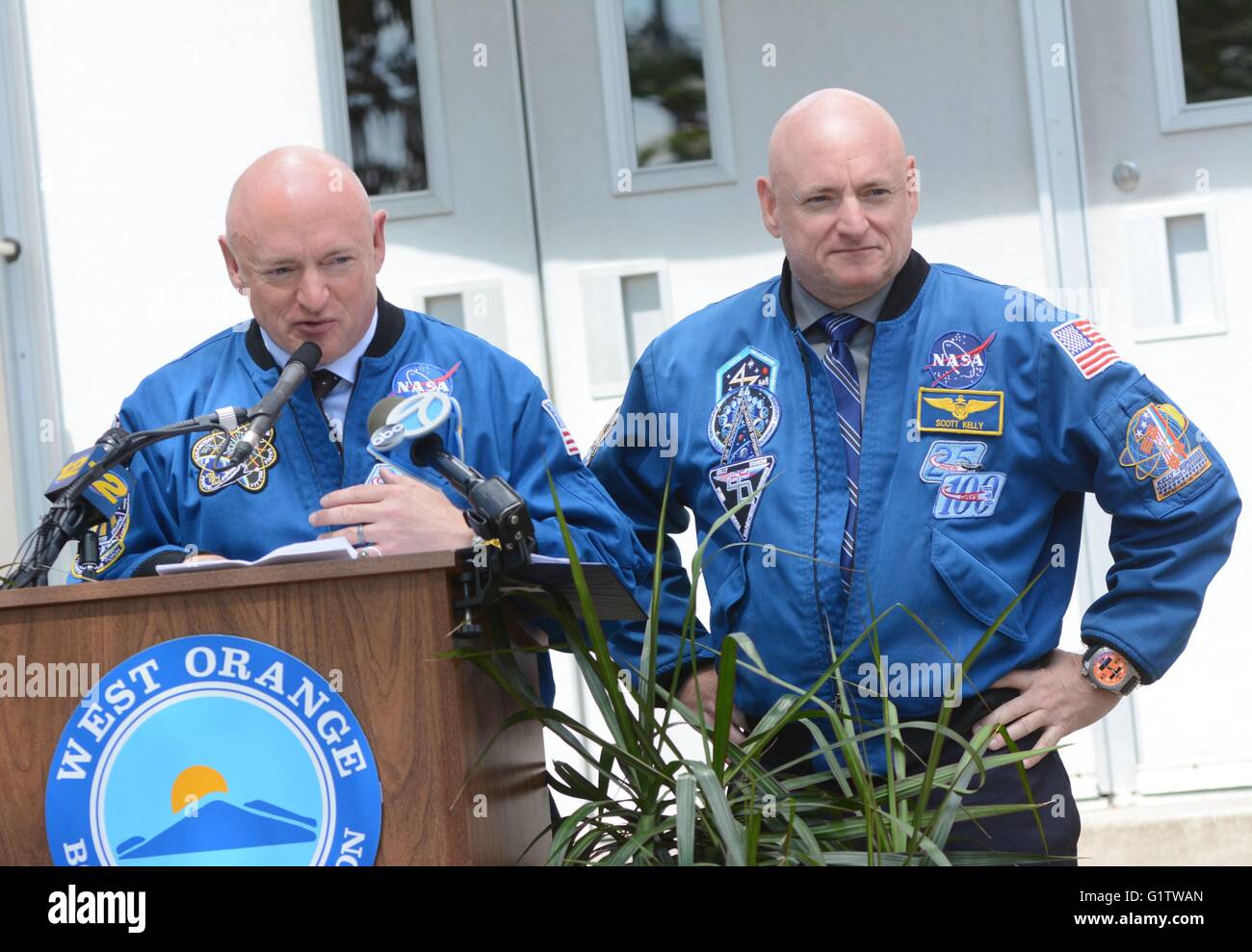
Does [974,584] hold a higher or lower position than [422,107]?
lower

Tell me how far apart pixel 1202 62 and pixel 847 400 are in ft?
6.22

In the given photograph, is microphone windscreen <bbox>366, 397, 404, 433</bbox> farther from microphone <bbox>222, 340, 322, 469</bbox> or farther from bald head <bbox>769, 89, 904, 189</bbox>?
bald head <bbox>769, 89, 904, 189</bbox>

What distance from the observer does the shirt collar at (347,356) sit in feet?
7.18

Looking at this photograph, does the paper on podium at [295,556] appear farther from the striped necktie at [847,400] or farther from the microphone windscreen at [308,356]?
the striped necktie at [847,400]

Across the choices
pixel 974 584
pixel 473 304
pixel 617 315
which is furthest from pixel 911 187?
pixel 473 304

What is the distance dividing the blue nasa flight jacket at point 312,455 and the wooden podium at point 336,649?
0.44 m

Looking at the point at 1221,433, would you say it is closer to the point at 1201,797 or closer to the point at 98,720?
the point at 1201,797

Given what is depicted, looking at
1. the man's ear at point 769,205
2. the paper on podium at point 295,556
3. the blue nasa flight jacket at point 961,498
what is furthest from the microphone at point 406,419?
the man's ear at point 769,205

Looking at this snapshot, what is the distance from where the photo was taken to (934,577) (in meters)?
2.12

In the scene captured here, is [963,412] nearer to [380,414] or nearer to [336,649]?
[380,414]

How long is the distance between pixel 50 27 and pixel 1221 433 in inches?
117

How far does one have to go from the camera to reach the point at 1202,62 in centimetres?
358

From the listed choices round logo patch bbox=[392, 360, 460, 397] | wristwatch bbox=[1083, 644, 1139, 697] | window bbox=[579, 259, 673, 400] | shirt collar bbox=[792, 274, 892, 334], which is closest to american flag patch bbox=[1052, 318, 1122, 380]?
shirt collar bbox=[792, 274, 892, 334]
